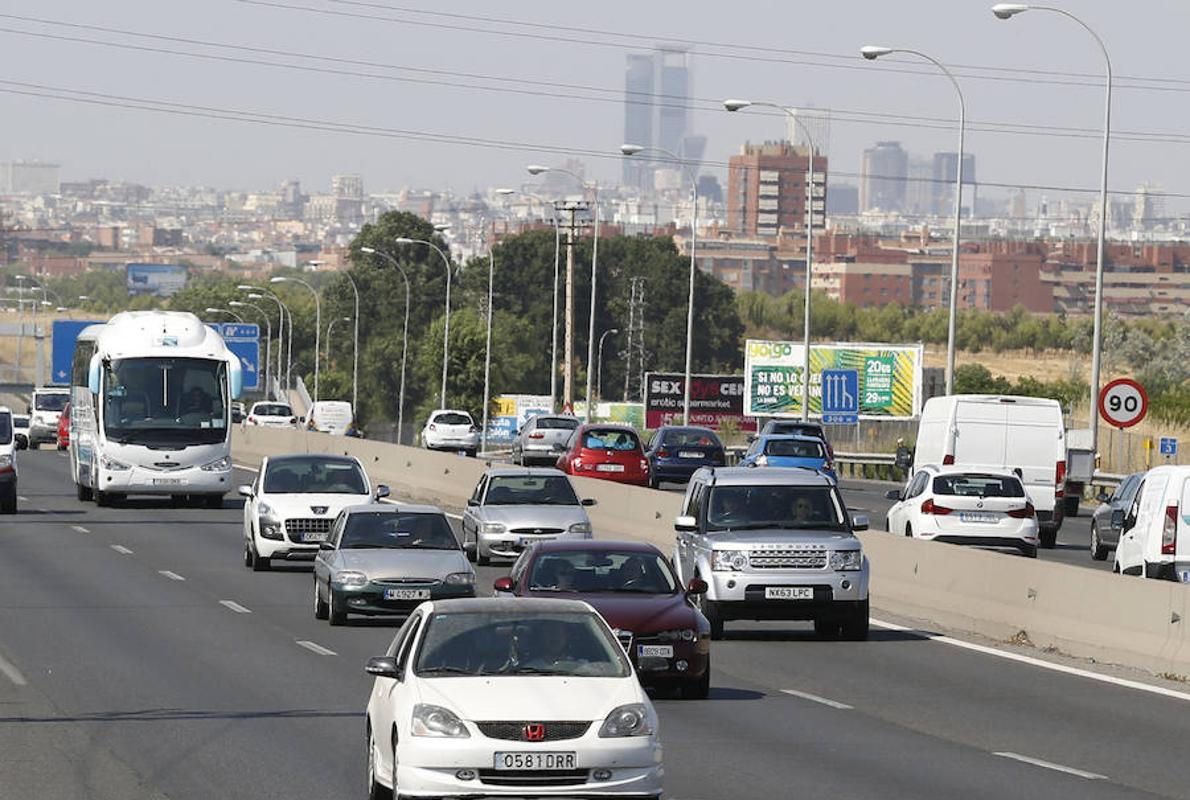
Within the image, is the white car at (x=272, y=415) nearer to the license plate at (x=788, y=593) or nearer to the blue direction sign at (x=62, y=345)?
the blue direction sign at (x=62, y=345)

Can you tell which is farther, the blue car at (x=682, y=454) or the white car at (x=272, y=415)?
the white car at (x=272, y=415)

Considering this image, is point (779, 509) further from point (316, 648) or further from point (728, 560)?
point (316, 648)

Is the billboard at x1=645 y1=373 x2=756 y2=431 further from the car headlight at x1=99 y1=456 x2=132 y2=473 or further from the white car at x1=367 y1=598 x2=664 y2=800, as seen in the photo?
the white car at x1=367 y1=598 x2=664 y2=800

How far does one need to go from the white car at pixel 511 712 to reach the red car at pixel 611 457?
4135 cm

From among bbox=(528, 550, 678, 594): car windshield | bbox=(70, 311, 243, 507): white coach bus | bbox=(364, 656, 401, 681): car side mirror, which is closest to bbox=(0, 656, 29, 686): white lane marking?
bbox=(528, 550, 678, 594): car windshield

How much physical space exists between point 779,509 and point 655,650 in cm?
644

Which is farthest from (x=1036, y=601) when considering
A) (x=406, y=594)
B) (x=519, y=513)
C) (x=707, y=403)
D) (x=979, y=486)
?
(x=707, y=403)

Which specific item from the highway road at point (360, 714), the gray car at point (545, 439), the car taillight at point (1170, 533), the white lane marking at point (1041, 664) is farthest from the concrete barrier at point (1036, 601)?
the gray car at point (545, 439)

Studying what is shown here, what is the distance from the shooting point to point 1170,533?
28109 millimetres

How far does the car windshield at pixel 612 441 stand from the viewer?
5522 centimetres

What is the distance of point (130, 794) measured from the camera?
14266 millimetres

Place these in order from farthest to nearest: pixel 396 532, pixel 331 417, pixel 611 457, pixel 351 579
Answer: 1. pixel 331 417
2. pixel 611 457
3. pixel 396 532
4. pixel 351 579

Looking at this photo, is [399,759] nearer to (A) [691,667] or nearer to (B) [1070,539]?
(A) [691,667]

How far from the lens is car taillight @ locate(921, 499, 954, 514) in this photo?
117ft
